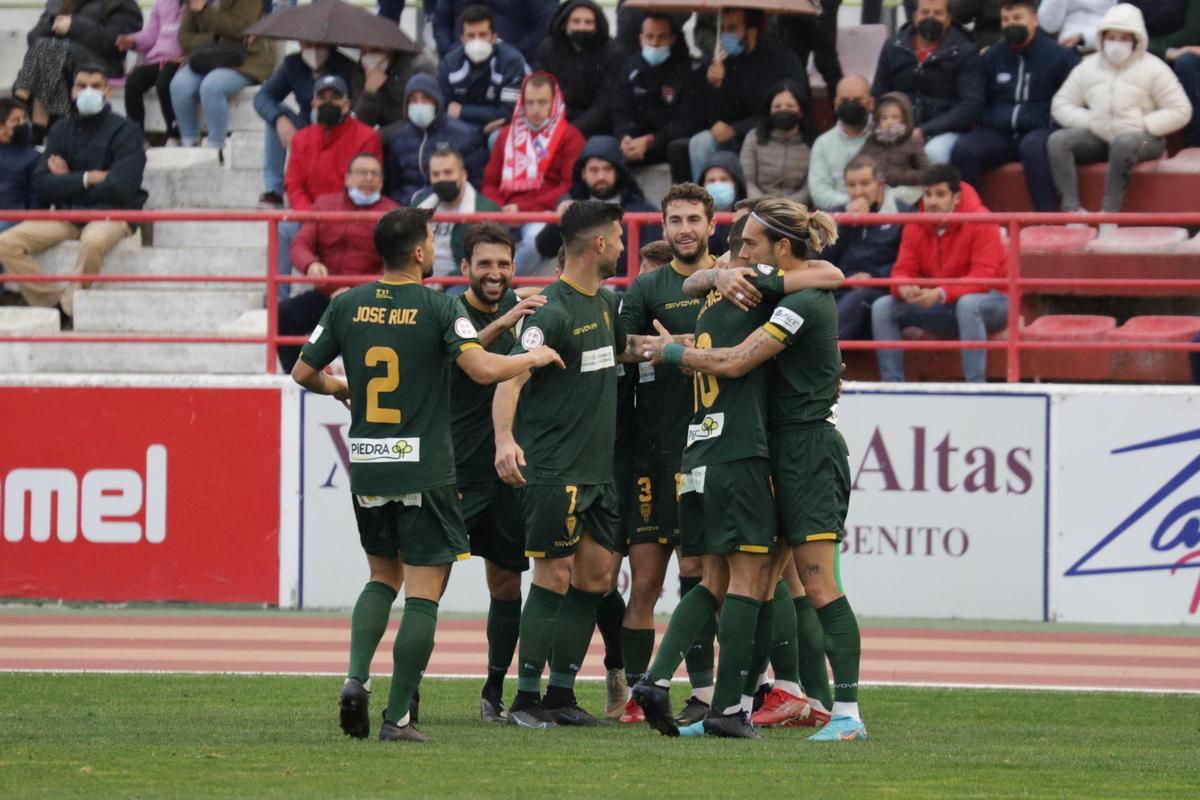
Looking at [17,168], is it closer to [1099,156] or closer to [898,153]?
[898,153]

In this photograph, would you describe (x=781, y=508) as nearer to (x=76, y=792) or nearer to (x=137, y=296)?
(x=76, y=792)

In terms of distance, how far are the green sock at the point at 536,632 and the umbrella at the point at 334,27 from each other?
28.7 feet

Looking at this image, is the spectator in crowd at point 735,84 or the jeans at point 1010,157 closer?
the jeans at point 1010,157

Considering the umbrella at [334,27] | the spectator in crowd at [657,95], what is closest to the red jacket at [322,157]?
the umbrella at [334,27]

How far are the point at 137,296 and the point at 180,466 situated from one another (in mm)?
2414

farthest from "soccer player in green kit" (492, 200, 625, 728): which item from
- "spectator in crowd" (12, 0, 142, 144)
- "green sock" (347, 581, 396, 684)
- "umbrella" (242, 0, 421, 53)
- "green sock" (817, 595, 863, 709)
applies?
"spectator in crowd" (12, 0, 142, 144)

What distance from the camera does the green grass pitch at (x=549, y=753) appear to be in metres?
7.18

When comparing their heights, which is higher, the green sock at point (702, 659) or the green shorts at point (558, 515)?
the green shorts at point (558, 515)

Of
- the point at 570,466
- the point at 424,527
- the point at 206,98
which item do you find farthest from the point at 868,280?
the point at 206,98

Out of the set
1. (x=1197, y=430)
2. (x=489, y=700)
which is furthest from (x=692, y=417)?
(x=1197, y=430)

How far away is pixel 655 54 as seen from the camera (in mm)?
16234

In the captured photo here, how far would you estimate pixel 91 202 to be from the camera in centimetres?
1630

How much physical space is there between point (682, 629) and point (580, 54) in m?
8.84

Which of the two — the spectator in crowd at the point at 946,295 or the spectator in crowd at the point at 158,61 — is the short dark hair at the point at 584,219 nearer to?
the spectator in crowd at the point at 946,295
